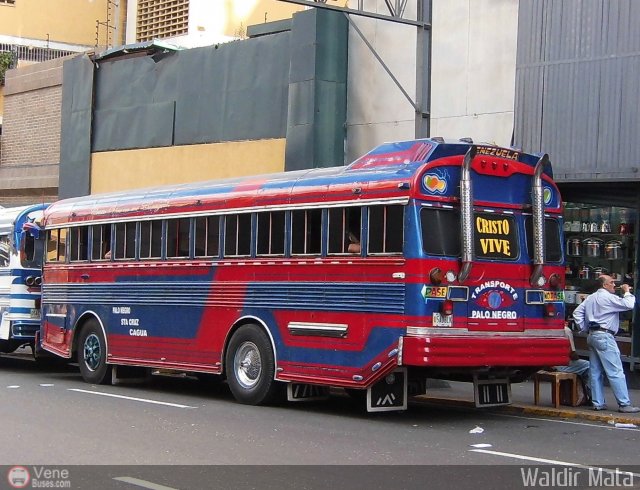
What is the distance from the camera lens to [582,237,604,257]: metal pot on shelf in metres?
17.7

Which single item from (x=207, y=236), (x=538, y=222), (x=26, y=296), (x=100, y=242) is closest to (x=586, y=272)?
(x=538, y=222)

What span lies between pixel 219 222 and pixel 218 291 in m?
0.95

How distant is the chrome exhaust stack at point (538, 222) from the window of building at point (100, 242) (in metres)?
7.11

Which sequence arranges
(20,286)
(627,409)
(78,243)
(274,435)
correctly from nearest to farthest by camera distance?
(274,435) < (627,409) < (78,243) < (20,286)

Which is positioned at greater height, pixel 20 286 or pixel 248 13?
pixel 248 13

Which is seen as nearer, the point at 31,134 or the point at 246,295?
the point at 246,295

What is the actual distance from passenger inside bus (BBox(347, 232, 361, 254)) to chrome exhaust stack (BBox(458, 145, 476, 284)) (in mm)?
1249

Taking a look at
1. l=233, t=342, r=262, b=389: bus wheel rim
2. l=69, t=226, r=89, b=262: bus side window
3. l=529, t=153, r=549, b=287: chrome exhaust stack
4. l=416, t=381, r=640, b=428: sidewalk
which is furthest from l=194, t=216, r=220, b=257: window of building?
l=529, t=153, r=549, b=287: chrome exhaust stack

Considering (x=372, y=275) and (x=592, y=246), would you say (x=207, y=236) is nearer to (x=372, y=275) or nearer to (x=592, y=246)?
(x=372, y=275)

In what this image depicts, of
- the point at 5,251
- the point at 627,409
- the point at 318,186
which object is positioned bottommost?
the point at 627,409

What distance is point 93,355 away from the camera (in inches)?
692

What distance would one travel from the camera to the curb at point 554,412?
13.0m

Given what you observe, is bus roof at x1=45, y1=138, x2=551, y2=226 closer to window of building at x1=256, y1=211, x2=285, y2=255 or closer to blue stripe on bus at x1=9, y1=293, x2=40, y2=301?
window of building at x1=256, y1=211, x2=285, y2=255

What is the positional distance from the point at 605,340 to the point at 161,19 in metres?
23.9
